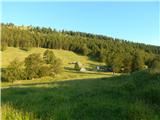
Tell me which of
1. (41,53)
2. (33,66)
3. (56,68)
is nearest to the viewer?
(33,66)

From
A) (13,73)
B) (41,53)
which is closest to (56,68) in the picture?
(13,73)

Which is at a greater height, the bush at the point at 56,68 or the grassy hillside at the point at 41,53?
the grassy hillside at the point at 41,53

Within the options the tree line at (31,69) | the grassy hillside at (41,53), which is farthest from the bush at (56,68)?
the grassy hillside at (41,53)

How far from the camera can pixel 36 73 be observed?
3711 inches

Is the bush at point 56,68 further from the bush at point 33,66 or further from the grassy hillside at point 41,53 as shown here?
the grassy hillside at point 41,53

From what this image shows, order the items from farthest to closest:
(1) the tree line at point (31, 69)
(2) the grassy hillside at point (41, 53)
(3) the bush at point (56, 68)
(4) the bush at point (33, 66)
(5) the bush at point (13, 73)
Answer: (2) the grassy hillside at point (41, 53) < (3) the bush at point (56, 68) < (4) the bush at point (33, 66) < (1) the tree line at point (31, 69) < (5) the bush at point (13, 73)

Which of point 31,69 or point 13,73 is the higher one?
point 31,69

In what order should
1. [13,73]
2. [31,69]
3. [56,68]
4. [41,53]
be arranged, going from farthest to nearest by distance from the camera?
[41,53] < [56,68] < [31,69] < [13,73]

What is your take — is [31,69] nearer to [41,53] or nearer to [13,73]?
[13,73]

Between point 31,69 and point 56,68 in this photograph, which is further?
point 56,68

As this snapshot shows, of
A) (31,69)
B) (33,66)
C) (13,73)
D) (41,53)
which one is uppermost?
(41,53)

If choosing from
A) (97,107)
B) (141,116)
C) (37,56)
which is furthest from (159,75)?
(37,56)

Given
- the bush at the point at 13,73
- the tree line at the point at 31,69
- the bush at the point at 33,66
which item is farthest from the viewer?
the bush at the point at 33,66

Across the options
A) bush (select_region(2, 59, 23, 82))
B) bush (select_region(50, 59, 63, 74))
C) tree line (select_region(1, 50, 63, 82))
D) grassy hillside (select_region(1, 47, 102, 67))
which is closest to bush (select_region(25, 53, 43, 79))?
tree line (select_region(1, 50, 63, 82))
